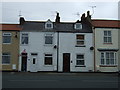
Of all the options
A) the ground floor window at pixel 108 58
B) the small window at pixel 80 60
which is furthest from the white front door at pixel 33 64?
the ground floor window at pixel 108 58

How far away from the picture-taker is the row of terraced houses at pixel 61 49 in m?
31.7

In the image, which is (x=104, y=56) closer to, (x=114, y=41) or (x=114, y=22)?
(x=114, y=41)

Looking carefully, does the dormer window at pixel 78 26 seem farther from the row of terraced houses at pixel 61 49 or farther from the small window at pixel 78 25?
the row of terraced houses at pixel 61 49

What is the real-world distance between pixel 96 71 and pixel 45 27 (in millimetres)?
9420

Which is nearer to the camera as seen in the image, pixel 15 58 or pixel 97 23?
pixel 15 58

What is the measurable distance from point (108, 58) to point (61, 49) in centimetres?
657

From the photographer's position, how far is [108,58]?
32.3 meters

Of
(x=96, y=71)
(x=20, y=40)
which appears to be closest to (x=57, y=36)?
(x=20, y=40)

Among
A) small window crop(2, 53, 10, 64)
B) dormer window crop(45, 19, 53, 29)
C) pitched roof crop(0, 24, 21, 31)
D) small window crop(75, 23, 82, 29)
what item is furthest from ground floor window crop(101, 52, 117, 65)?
small window crop(2, 53, 10, 64)

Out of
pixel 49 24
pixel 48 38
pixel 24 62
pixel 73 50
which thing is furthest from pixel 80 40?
pixel 24 62

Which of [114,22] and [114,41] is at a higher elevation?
[114,22]

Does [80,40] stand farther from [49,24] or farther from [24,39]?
[24,39]

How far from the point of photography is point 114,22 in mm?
35188

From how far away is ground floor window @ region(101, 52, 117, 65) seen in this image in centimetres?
3219
